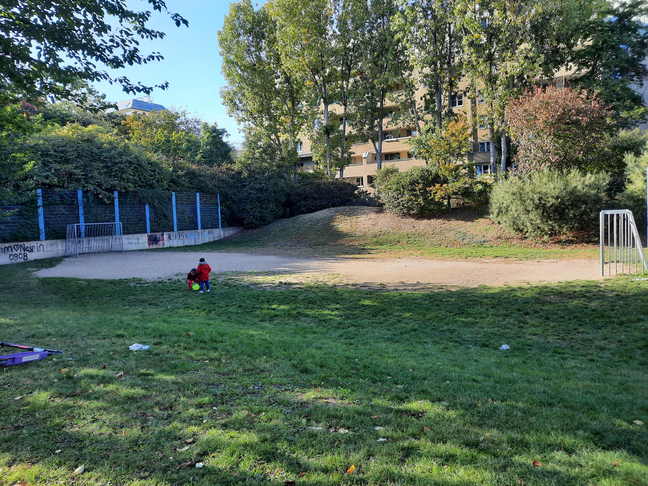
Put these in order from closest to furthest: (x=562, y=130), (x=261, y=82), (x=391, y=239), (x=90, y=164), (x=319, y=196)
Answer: (x=562, y=130) → (x=90, y=164) → (x=391, y=239) → (x=319, y=196) → (x=261, y=82)

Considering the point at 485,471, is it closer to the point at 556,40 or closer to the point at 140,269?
the point at 140,269

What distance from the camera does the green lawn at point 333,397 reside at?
2744 millimetres

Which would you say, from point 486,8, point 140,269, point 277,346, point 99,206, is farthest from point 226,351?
point 486,8

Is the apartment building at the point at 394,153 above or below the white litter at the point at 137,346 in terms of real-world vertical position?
above

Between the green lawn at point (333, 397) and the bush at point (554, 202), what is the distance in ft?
36.7

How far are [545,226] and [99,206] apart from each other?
23.0 meters

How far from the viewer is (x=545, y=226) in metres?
18.8

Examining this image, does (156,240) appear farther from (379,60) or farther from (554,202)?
(554,202)

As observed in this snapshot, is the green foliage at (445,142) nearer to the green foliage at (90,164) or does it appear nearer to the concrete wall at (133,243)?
the concrete wall at (133,243)

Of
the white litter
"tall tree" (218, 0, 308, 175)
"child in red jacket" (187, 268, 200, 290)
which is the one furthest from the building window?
the white litter

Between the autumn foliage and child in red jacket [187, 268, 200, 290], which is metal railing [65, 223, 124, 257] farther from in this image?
the autumn foliage

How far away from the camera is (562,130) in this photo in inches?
787

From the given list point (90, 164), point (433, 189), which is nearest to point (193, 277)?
point (90, 164)

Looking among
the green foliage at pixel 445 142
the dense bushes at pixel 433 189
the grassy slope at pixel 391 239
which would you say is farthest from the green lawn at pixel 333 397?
the green foliage at pixel 445 142
